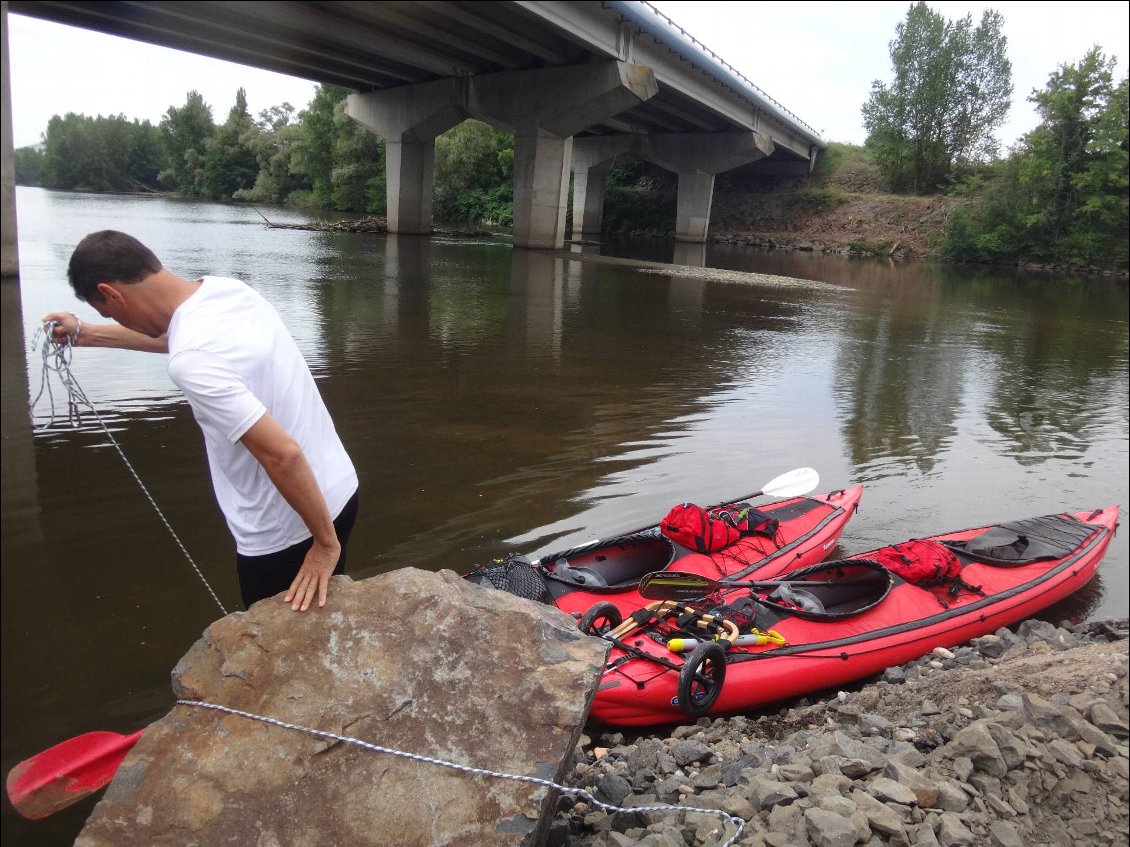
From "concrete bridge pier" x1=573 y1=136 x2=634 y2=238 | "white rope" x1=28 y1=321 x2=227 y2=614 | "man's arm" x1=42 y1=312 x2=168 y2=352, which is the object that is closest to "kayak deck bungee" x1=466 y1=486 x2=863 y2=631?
"white rope" x1=28 y1=321 x2=227 y2=614

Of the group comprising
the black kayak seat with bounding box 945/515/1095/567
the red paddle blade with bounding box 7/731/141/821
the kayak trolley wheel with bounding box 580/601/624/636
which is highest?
the red paddle blade with bounding box 7/731/141/821

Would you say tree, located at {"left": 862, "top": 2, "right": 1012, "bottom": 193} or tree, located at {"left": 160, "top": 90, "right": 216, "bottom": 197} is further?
tree, located at {"left": 160, "top": 90, "right": 216, "bottom": 197}

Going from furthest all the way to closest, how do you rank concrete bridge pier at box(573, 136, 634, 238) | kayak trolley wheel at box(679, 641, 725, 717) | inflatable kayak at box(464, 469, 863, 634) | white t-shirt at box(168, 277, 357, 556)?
concrete bridge pier at box(573, 136, 634, 238)
inflatable kayak at box(464, 469, 863, 634)
kayak trolley wheel at box(679, 641, 725, 717)
white t-shirt at box(168, 277, 357, 556)

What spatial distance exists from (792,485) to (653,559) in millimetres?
2028

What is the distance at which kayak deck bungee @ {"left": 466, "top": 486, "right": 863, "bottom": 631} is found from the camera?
5168 mm

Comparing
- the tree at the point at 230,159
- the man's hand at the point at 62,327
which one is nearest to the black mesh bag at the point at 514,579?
the man's hand at the point at 62,327

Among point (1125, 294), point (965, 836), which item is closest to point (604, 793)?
point (965, 836)

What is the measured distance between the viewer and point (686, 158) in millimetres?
47469

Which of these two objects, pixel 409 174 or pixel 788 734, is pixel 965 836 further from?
pixel 409 174

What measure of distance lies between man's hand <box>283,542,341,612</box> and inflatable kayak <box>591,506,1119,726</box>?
2251 mm

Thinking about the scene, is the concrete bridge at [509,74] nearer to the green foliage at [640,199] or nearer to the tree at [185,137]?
the green foliage at [640,199]

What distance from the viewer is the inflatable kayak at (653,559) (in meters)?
5.15

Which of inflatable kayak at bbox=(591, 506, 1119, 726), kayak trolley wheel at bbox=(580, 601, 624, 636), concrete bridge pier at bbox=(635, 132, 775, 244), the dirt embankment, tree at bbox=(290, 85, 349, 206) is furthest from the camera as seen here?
tree at bbox=(290, 85, 349, 206)

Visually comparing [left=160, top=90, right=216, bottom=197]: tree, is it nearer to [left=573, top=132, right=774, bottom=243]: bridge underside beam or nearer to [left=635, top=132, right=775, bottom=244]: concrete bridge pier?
[left=573, top=132, right=774, bottom=243]: bridge underside beam
